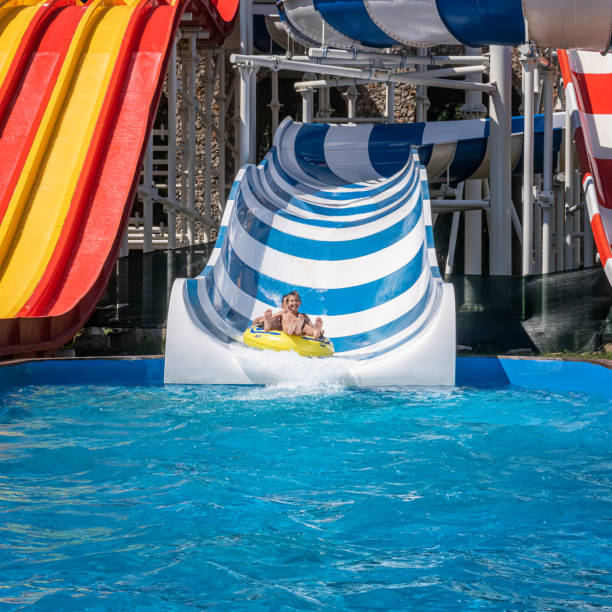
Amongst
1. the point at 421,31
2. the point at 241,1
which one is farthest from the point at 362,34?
the point at 241,1

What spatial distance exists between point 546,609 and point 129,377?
184 inches

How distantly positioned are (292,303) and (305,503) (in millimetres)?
→ 3196

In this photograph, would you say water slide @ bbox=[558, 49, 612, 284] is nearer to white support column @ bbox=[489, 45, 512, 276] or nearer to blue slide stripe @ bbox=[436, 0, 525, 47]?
white support column @ bbox=[489, 45, 512, 276]

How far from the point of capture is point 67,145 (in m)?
8.62

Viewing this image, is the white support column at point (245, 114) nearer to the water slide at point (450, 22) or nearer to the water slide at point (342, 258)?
the water slide at point (342, 258)

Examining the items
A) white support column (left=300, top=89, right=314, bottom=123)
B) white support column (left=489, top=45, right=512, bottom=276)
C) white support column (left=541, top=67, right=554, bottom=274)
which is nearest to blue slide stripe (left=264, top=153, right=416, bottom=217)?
white support column (left=489, top=45, right=512, bottom=276)

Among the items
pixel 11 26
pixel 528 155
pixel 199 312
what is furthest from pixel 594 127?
pixel 11 26

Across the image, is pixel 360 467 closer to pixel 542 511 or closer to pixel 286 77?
pixel 542 511

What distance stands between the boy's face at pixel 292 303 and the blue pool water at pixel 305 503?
1001mm

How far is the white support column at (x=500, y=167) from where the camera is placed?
384 inches

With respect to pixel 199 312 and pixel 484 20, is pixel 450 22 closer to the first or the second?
pixel 484 20

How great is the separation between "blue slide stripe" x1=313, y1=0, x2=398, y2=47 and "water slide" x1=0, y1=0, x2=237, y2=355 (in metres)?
2.24

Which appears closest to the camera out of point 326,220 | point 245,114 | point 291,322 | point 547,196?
point 291,322

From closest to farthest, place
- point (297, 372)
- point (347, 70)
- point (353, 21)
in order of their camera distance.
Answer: point (297, 372), point (353, 21), point (347, 70)
